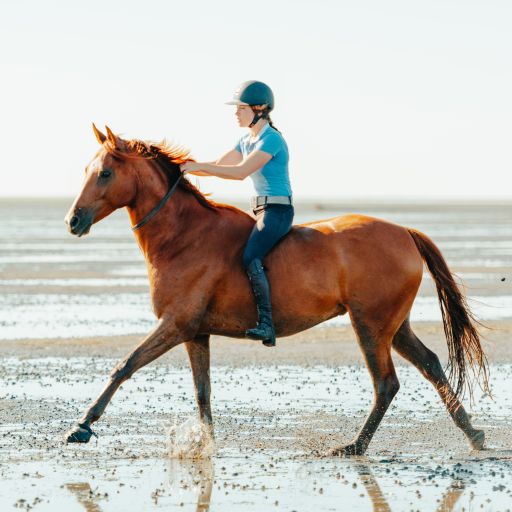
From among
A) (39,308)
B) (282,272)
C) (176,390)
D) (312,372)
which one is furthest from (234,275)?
(39,308)

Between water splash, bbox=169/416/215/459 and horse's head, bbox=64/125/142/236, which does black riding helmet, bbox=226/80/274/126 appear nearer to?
horse's head, bbox=64/125/142/236

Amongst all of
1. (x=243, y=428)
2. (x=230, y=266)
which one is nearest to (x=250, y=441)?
(x=243, y=428)

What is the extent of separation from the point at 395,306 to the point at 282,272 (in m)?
0.98

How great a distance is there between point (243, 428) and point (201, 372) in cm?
82

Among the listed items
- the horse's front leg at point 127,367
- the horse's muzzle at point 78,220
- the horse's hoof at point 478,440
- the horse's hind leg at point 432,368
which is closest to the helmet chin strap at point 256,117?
the horse's muzzle at point 78,220

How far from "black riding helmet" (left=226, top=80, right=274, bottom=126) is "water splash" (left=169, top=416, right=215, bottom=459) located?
2.49 m

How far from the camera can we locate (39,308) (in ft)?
68.4

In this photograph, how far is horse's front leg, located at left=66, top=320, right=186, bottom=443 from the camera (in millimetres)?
8609

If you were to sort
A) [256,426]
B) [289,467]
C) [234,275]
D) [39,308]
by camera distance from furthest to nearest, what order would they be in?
[39,308], [256,426], [234,275], [289,467]

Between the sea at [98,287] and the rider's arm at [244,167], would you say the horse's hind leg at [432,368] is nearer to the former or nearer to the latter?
the sea at [98,287]

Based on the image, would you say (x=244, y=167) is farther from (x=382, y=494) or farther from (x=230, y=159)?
(x=382, y=494)

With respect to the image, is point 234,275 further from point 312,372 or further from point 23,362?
point 23,362

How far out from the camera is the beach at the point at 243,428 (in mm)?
7734

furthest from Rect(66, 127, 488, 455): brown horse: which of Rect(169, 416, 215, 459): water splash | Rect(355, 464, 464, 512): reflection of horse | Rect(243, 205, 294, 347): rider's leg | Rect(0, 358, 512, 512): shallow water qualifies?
Rect(355, 464, 464, 512): reflection of horse
